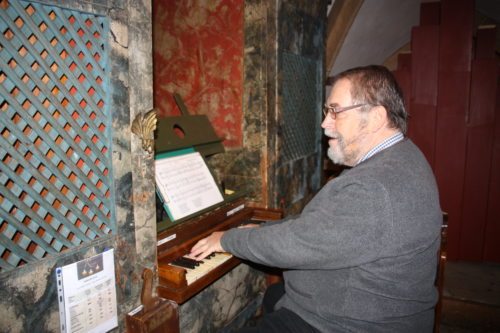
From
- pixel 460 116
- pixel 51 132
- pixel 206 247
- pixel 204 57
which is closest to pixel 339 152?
pixel 206 247

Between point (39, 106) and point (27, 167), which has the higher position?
point (39, 106)

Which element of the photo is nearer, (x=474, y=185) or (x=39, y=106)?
(x=39, y=106)

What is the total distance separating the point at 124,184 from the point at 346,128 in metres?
1.09

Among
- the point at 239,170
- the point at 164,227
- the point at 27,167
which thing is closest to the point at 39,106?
the point at 27,167

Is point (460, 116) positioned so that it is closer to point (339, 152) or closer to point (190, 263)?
point (339, 152)

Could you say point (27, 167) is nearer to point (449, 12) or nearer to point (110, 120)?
point (110, 120)

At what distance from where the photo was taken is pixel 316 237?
141 cm

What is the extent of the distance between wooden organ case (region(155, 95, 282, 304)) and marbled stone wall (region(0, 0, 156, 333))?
141 mm

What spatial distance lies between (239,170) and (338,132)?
1147 millimetres

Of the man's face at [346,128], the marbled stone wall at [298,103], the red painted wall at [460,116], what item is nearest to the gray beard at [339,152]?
the man's face at [346,128]

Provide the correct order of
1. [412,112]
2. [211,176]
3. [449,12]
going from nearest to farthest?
1. [211,176]
2. [449,12]
3. [412,112]

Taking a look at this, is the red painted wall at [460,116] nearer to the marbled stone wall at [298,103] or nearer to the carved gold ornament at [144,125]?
the marbled stone wall at [298,103]

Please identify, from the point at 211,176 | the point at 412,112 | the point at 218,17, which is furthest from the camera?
the point at 412,112

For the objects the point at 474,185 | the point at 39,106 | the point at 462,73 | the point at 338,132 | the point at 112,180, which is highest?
the point at 462,73
